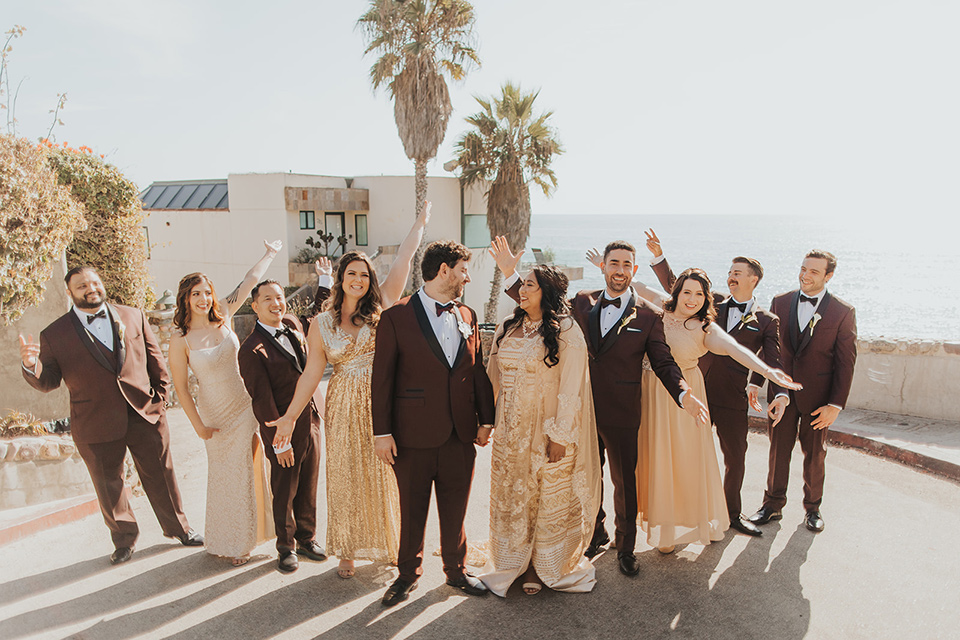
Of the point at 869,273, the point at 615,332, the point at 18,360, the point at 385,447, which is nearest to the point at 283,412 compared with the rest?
the point at 385,447

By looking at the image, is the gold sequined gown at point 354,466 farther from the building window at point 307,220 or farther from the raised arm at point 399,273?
the building window at point 307,220

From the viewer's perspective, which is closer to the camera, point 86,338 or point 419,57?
point 86,338

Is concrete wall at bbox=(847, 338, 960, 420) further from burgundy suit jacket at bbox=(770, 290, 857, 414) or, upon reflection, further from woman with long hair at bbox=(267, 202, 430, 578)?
woman with long hair at bbox=(267, 202, 430, 578)

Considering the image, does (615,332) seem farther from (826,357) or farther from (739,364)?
(826,357)

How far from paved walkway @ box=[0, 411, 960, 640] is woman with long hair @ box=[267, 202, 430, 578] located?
1.00ft

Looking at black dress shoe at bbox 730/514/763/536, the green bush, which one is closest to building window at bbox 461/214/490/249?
the green bush

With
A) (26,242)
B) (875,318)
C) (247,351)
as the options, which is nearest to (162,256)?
(26,242)

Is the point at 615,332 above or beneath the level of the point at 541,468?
above

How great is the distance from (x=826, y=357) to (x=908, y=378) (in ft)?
12.3

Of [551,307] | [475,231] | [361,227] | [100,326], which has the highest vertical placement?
[361,227]

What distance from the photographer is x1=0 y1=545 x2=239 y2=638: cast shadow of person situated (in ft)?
12.7

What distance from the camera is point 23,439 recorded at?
20.0 feet

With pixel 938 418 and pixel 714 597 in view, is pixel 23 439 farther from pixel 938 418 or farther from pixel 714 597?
pixel 938 418

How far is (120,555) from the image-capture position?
4.66 meters
